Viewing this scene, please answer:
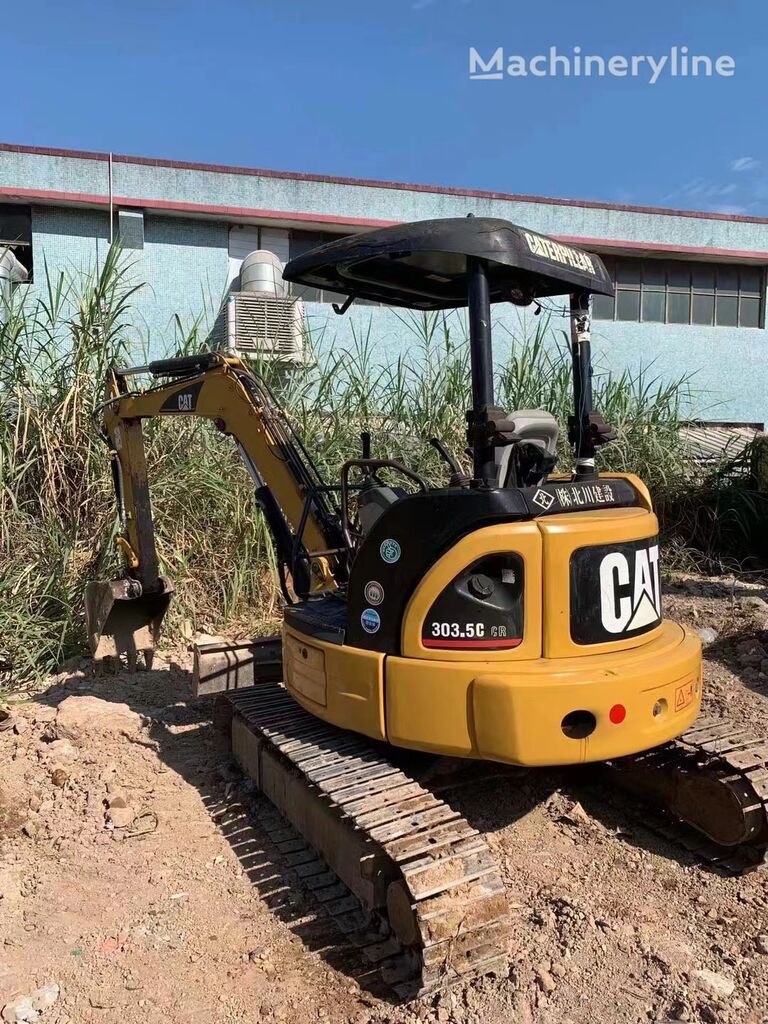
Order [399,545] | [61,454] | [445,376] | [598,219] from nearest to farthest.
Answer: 1. [399,545]
2. [61,454]
3. [445,376]
4. [598,219]

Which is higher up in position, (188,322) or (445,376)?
(188,322)

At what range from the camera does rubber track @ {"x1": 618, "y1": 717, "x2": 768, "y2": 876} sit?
3166 millimetres

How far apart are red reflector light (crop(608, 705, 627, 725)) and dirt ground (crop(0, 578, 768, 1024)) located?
694 mm

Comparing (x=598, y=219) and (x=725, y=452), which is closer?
(x=725, y=452)

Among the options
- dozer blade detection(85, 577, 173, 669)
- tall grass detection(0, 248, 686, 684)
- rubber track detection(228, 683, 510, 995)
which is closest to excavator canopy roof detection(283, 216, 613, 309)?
rubber track detection(228, 683, 510, 995)

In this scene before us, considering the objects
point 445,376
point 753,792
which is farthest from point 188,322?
point 753,792

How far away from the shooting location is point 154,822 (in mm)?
3688

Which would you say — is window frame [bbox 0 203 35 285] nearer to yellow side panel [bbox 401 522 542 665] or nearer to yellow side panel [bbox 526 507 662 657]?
yellow side panel [bbox 401 522 542 665]

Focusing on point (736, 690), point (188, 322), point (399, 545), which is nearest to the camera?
point (399, 545)

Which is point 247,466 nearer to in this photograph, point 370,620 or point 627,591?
point 370,620

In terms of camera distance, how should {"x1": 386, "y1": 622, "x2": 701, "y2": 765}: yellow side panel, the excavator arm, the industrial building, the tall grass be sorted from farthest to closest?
the industrial building → the tall grass → the excavator arm → {"x1": 386, "y1": 622, "x2": 701, "y2": 765}: yellow side panel

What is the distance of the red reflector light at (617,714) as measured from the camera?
2921 millimetres

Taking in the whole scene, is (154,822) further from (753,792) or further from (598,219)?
(598,219)

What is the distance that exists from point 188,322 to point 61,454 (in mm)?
5991
